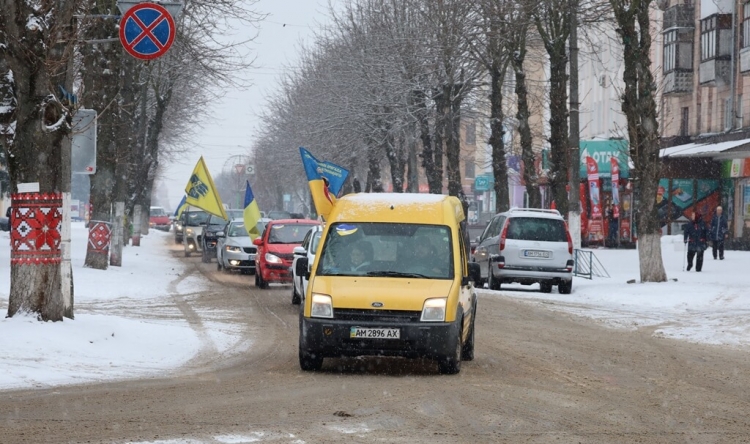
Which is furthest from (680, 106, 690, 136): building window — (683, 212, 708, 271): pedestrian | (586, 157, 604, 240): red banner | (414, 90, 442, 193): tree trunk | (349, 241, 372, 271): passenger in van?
(349, 241, 372, 271): passenger in van

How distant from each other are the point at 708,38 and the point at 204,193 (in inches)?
906

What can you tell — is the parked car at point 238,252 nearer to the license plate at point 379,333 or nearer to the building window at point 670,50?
the license plate at point 379,333

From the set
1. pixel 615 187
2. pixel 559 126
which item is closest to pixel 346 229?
pixel 559 126

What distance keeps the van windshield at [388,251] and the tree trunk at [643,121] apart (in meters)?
14.8

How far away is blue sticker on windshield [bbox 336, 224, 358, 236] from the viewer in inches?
531

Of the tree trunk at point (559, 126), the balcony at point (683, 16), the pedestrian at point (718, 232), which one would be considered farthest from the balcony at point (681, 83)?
the tree trunk at point (559, 126)

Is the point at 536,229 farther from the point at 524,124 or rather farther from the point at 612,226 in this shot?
the point at 612,226

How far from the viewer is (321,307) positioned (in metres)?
12.6

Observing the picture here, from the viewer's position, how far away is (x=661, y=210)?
54.0 m

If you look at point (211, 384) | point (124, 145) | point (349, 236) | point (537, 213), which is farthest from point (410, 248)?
point (124, 145)

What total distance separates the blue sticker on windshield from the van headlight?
1375 millimetres

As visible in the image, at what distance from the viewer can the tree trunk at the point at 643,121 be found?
27.3 meters

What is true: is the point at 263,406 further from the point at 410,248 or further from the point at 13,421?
the point at 410,248

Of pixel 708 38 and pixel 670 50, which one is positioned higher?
pixel 670 50
